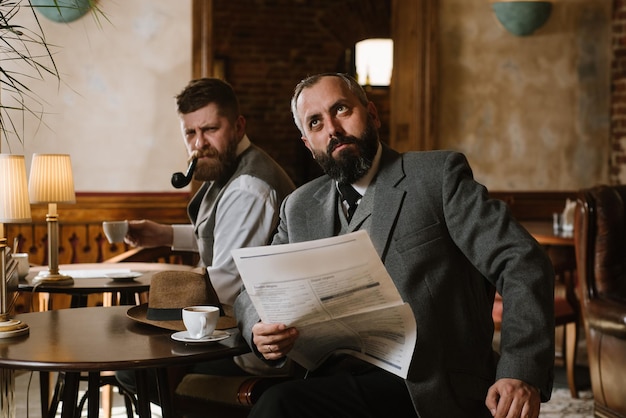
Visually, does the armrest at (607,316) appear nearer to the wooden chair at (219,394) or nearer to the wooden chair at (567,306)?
the wooden chair at (567,306)

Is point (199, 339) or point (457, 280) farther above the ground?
point (457, 280)

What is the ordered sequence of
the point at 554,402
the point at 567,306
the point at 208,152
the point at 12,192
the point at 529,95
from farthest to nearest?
1. the point at 529,95
2. the point at 567,306
3. the point at 554,402
4. the point at 208,152
5. the point at 12,192

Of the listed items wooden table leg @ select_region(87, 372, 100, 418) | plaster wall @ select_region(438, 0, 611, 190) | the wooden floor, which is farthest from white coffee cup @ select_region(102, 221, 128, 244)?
plaster wall @ select_region(438, 0, 611, 190)

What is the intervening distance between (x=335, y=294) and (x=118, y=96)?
3550mm

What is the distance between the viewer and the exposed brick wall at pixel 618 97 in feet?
19.2

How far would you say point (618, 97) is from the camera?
19.4 ft

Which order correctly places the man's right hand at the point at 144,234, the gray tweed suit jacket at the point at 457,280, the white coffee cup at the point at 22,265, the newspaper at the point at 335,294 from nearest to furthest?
1. the newspaper at the point at 335,294
2. the gray tweed suit jacket at the point at 457,280
3. the white coffee cup at the point at 22,265
4. the man's right hand at the point at 144,234

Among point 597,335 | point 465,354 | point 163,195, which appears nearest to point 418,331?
point 465,354

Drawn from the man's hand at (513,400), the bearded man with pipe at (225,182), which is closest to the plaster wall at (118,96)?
the bearded man with pipe at (225,182)

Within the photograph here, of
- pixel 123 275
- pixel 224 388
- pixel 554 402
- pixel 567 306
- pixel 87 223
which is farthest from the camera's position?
pixel 87 223

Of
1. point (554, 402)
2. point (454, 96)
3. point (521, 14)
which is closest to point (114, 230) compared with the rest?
point (554, 402)

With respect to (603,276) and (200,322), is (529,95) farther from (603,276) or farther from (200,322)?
(200,322)

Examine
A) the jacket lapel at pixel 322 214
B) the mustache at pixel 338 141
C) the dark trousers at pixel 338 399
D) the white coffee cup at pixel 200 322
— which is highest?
the mustache at pixel 338 141

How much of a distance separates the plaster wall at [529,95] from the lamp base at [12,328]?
13.2ft
